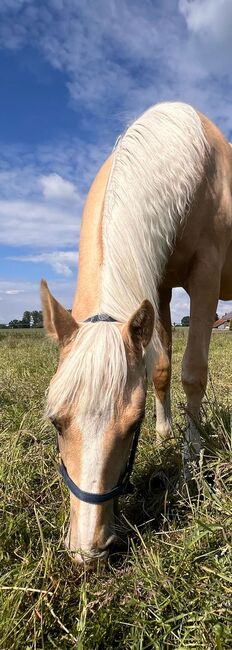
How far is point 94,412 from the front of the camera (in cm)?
208

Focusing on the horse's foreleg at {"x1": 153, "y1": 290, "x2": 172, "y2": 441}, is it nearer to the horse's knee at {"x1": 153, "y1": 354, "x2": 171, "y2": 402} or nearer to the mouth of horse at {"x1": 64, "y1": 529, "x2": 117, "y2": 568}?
the horse's knee at {"x1": 153, "y1": 354, "x2": 171, "y2": 402}

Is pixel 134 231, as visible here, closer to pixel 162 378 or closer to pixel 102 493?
pixel 102 493

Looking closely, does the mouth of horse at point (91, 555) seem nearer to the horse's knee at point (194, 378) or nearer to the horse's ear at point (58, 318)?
the horse's ear at point (58, 318)

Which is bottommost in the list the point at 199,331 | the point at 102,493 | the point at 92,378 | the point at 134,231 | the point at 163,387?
the point at 102,493

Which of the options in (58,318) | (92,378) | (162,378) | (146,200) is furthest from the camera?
(162,378)

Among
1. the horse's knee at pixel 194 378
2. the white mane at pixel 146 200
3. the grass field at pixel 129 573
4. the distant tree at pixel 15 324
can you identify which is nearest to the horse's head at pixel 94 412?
the grass field at pixel 129 573

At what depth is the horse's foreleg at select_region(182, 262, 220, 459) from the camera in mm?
3217

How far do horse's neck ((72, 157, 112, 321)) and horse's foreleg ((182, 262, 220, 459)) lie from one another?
796mm

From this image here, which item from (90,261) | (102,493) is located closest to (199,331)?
(90,261)

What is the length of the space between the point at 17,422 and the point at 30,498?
1477mm

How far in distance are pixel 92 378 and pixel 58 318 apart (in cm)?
36

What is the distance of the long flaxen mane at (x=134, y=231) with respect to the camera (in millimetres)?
2145

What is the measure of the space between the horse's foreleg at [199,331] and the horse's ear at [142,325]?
2.80 ft

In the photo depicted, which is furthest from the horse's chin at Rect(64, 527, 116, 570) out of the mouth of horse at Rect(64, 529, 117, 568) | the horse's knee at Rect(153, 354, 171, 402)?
the horse's knee at Rect(153, 354, 171, 402)
